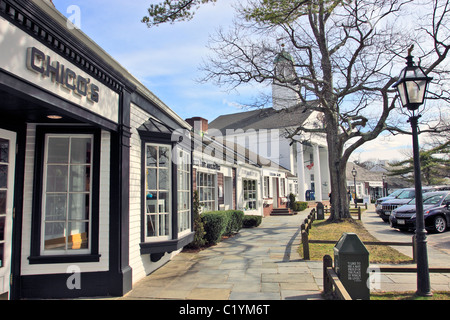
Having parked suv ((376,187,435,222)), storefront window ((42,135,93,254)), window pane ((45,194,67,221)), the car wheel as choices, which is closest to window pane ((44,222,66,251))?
storefront window ((42,135,93,254))

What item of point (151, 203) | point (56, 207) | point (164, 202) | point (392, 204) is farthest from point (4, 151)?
point (392, 204)

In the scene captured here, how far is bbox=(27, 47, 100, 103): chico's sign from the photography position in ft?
12.8

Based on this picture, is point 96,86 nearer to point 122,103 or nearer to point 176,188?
point 122,103

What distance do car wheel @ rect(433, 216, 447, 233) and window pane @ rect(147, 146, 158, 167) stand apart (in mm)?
11338

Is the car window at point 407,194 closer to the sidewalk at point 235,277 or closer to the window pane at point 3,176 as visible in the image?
the sidewalk at point 235,277

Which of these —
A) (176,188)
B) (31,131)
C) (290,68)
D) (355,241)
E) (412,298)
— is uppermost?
(290,68)

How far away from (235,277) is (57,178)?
393cm

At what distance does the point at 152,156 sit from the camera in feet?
22.9

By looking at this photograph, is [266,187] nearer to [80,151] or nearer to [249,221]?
[249,221]

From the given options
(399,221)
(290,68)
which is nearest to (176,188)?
(399,221)

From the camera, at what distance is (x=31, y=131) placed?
5.61m

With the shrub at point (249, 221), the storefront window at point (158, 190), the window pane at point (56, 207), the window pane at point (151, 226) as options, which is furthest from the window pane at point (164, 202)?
the shrub at point (249, 221)

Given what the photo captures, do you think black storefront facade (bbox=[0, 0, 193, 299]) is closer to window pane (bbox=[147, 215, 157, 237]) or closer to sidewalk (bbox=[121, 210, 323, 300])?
window pane (bbox=[147, 215, 157, 237])

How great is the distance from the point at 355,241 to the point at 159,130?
441 centimetres
